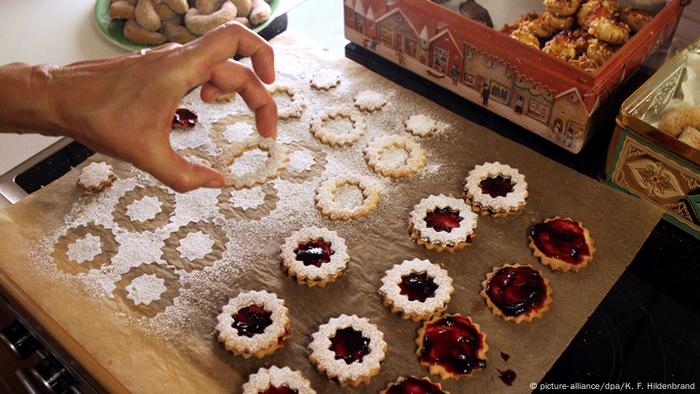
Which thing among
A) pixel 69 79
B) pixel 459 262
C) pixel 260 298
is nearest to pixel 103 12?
pixel 69 79

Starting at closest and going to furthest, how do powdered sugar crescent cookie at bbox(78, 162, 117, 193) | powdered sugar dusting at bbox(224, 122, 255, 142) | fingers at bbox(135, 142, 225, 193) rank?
fingers at bbox(135, 142, 225, 193) < powdered sugar crescent cookie at bbox(78, 162, 117, 193) < powdered sugar dusting at bbox(224, 122, 255, 142)

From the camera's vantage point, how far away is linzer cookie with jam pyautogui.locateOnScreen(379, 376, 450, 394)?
3.90 feet

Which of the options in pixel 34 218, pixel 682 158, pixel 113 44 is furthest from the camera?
pixel 113 44

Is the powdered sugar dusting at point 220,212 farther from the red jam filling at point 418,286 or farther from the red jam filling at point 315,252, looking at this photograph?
the red jam filling at point 418,286

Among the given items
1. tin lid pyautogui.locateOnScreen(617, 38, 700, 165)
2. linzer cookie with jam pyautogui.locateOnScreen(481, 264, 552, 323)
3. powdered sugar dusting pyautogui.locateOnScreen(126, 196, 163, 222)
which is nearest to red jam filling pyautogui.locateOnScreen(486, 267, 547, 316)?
linzer cookie with jam pyautogui.locateOnScreen(481, 264, 552, 323)

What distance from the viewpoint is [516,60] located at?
1.47 m

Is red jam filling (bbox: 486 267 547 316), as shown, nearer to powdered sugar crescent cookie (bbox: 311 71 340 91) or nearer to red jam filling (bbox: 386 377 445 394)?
red jam filling (bbox: 386 377 445 394)

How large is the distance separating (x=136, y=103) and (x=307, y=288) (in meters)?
0.50

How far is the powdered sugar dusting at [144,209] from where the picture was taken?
1507mm

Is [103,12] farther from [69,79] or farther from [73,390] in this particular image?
[73,390]

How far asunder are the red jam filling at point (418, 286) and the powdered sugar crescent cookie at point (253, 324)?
24 cm

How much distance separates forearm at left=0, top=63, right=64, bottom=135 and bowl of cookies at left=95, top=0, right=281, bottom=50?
760 millimetres

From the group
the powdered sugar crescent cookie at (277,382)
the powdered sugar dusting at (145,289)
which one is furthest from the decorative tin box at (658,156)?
the powdered sugar dusting at (145,289)

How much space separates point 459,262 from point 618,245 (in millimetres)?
323
